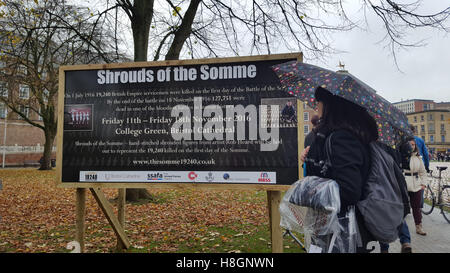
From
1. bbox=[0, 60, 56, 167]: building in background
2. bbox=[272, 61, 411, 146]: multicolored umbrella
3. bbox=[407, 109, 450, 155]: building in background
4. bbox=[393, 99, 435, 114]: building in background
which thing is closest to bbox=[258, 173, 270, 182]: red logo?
bbox=[272, 61, 411, 146]: multicolored umbrella

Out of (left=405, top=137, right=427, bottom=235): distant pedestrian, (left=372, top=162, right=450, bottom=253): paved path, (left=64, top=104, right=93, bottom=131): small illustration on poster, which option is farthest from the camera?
(left=405, top=137, right=427, bottom=235): distant pedestrian

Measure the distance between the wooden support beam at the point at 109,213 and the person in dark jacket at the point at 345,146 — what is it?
3222 mm

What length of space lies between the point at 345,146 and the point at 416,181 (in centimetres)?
442

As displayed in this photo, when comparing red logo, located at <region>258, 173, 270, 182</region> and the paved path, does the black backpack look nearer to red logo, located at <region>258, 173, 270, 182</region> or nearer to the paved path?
red logo, located at <region>258, 173, 270, 182</region>

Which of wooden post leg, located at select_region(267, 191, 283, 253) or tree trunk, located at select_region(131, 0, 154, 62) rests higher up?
tree trunk, located at select_region(131, 0, 154, 62)

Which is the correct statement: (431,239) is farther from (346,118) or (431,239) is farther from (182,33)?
(182,33)

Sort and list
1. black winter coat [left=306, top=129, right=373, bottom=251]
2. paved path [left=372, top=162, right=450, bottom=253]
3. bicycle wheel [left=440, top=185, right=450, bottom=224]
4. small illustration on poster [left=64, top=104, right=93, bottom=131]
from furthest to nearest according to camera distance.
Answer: bicycle wheel [left=440, top=185, right=450, bottom=224] → paved path [left=372, top=162, right=450, bottom=253] → small illustration on poster [left=64, top=104, right=93, bottom=131] → black winter coat [left=306, top=129, right=373, bottom=251]

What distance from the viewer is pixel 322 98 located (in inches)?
109

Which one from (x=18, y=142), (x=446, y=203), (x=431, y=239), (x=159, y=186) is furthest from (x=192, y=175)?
(x=18, y=142)

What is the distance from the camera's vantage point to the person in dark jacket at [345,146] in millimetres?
2385

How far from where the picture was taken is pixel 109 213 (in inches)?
181

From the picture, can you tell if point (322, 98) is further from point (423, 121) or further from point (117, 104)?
point (423, 121)

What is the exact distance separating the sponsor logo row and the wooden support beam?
0.84ft

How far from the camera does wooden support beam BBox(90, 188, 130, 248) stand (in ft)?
14.7
